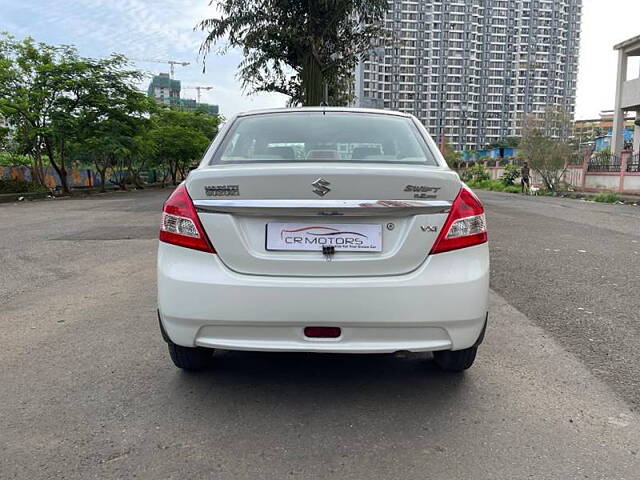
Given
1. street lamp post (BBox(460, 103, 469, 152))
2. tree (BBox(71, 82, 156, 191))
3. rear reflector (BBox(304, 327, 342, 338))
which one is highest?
street lamp post (BBox(460, 103, 469, 152))

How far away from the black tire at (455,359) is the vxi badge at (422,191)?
98 cm

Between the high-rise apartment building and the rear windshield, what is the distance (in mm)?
150616

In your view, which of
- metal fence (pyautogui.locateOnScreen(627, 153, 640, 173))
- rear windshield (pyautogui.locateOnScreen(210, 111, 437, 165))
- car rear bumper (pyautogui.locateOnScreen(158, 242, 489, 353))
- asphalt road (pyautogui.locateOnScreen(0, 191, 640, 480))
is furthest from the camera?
metal fence (pyautogui.locateOnScreen(627, 153, 640, 173))

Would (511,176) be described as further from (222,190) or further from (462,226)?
(222,190)

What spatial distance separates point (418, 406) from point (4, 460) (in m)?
1.97

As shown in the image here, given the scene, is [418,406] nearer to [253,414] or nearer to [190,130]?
[253,414]

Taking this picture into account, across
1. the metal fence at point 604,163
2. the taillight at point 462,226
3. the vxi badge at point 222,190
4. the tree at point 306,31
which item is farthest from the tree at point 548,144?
the vxi badge at point 222,190

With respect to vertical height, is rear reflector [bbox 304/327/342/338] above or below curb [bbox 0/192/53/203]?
above

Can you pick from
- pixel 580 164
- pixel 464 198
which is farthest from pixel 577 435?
pixel 580 164

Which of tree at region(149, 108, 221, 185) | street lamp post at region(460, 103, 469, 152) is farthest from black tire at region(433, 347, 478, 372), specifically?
street lamp post at region(460, 103, 469, 152)

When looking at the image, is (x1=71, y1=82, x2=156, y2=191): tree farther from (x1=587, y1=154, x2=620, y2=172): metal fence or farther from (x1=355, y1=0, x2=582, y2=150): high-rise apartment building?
(x1=355, y1=0, x2=582, y2=150): high-rise apartment building

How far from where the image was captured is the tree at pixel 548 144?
28.4 metres

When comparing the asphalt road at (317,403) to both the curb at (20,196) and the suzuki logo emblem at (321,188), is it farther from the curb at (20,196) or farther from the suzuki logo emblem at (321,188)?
the curb at (20,196)

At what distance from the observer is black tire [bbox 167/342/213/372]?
10.4 feet
